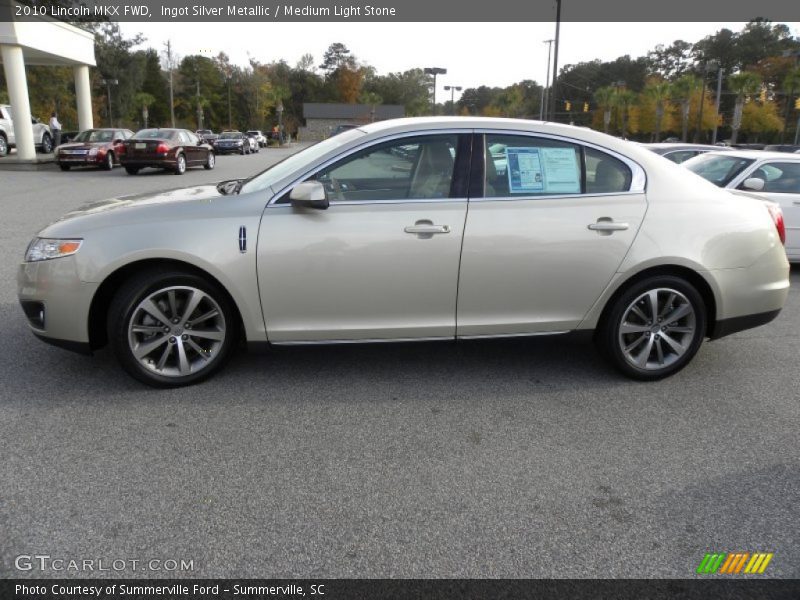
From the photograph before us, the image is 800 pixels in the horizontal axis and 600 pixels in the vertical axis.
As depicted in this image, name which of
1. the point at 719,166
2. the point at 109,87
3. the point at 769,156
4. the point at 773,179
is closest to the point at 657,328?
the point at 773,179

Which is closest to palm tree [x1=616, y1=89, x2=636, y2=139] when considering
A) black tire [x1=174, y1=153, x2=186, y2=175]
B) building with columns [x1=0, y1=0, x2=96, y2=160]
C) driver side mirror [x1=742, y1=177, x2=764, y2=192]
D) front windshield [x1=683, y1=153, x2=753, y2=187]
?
building with columns [x1=0, y1=0, x2=96, y2=160]

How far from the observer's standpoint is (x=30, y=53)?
23172mm

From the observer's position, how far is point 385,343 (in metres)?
3.98

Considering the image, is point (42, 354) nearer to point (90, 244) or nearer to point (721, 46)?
point (90, 244)

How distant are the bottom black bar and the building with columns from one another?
76.2ft

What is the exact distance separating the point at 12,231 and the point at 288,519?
8.67 meters

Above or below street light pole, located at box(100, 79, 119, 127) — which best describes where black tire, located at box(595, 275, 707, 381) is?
below

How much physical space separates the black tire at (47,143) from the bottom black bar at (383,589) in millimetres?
31496

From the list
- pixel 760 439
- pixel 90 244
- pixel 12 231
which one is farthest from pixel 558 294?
pixel 12 231

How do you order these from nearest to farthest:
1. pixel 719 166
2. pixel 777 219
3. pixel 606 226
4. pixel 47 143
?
pixel 606 226 < pixel 777 219 < pixel 719 166 < pixel 47 143

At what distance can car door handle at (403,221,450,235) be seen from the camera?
12.3 feet

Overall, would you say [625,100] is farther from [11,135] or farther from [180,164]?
[11,135]

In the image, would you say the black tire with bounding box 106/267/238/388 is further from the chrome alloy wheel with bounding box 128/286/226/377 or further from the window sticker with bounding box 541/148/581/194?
the window sticker with bounding box 541/148/581/194

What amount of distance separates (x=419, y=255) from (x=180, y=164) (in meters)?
19.9
